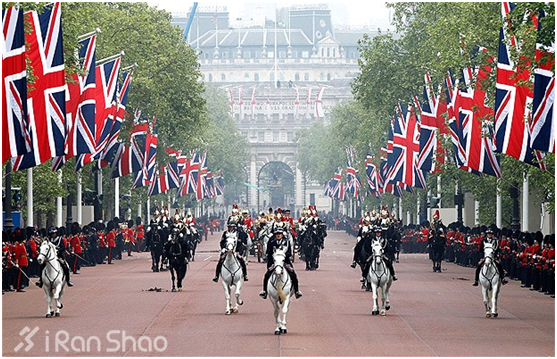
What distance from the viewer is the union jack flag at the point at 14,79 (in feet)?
103

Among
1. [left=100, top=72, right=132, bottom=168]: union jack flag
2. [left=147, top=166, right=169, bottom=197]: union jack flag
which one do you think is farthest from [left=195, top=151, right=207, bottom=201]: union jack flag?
[left=100, top=72, right=132, bottom=168]: union jack flag

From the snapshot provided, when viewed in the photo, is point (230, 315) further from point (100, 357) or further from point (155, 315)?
point (100, 357)

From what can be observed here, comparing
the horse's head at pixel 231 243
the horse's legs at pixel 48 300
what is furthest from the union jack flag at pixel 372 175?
the horse's legs at pixel 48 300

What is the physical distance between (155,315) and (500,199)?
29.9m

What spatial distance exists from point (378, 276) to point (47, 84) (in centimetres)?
1062

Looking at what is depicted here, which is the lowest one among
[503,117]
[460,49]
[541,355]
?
[541,355]

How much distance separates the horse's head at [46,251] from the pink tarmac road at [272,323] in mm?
1143

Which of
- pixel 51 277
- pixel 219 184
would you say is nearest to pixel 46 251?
pixel 51 277

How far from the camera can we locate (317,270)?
162 ft

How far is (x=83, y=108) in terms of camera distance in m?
43.2

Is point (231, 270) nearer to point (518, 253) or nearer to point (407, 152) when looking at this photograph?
point (518, 253)

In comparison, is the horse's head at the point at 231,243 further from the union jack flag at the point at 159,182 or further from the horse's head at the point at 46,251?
the union jack flag at the point at 159,182

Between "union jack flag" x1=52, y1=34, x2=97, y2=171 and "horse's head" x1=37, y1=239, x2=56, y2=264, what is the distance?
520 inches

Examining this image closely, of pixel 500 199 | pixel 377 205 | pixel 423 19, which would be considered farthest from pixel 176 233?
pixel 377 205
